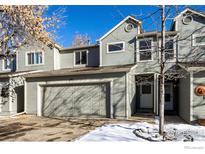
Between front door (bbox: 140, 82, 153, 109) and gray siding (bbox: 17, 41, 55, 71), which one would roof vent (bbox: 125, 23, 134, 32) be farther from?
gray siding (bbox: 17, 41, 55, 71)

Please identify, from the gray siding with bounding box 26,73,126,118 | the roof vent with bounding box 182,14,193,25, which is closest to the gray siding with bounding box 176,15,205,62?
the roof vent with bounding box 182,14,193,25

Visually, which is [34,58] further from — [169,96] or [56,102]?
[169,96]

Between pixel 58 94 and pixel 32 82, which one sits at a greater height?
pixel 32 82

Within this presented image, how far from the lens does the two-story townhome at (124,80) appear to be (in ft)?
29.2

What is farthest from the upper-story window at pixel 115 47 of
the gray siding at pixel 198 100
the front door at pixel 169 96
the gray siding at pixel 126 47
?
the gray siding at pixel 198 100

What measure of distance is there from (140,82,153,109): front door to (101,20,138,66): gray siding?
6.48 feet

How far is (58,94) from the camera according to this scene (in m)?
10.4

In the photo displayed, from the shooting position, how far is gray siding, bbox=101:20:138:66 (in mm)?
11469

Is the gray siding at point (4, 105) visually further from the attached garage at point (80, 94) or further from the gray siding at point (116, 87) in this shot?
the gray siding at point (116, 87)
